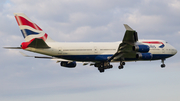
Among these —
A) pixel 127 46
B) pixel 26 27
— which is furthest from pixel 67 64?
pixel 127 46

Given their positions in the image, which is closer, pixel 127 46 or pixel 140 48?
pixel 140 48

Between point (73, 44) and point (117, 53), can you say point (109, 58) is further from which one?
point (73, 44)

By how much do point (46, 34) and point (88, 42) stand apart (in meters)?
7.31

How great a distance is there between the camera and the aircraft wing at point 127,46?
40516 millimetres

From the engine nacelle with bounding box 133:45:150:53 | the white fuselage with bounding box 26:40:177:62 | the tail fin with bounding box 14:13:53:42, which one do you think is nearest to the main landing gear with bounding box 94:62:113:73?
the white fuselage with bounding box 26:40:177:62

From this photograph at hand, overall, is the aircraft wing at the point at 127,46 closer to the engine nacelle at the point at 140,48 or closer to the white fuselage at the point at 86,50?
the engine nacelle at the point at 140,48

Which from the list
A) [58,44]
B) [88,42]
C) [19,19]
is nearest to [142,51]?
[88,42]

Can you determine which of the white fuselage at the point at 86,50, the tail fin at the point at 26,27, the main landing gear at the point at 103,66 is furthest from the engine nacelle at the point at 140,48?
the tail fin at the point at 26,27

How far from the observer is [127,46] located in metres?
44.2

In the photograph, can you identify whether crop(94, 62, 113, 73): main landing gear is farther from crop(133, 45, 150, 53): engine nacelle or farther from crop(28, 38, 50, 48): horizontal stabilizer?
crop(28, 38, 50, 48): horizontal stabilizer

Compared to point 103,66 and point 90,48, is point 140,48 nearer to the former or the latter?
point 90,48

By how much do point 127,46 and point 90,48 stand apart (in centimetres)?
643

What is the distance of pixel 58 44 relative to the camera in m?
44.8

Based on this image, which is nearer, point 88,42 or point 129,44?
point 129,44
